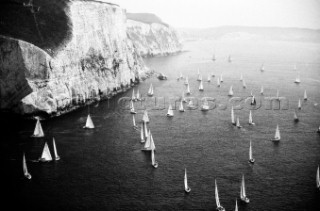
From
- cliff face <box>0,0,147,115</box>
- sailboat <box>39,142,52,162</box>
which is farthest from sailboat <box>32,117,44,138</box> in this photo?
sailboat <box>39,142,52,162</box>

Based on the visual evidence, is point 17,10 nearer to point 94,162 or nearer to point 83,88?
point 83,88

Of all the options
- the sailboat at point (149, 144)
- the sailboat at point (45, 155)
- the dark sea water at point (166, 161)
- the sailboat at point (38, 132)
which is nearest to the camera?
the dark sea water at point (166, 161)

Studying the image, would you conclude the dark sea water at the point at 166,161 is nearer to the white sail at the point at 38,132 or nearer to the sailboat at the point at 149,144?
the white sail at the point at 38,132

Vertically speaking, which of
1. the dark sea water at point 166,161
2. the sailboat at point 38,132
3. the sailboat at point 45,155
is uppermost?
the sailboat at point 38,132

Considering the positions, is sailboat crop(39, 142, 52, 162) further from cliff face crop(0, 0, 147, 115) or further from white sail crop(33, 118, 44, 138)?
cliff face crop(0, 0, 147, 115)

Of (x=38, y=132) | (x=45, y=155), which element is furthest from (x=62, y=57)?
(x=45, y=155)

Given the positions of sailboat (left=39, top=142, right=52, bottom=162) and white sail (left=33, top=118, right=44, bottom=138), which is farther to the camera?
white sail (left=33, top=118, right=44, bottom=138)

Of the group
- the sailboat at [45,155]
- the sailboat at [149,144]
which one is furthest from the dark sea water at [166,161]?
the sailboat at [149,144]

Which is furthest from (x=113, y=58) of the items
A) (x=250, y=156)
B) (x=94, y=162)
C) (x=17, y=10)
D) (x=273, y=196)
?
(x=273, y=196)
